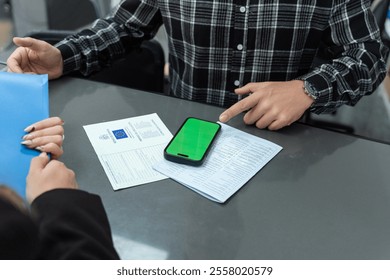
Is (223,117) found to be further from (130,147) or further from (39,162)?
(39,162)

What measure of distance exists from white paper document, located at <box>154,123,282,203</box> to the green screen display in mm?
17

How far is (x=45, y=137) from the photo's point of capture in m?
0.64

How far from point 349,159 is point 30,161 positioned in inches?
21.9

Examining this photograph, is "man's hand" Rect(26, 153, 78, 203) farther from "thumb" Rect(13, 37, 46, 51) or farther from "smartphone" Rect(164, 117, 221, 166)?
"thumb" Rect(13, 37, 46, 51)

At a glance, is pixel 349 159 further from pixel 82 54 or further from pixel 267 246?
pixel 82 54

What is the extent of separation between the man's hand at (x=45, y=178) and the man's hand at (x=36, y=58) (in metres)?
0.34

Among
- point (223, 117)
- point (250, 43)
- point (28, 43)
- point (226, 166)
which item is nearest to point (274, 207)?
point (226, 166)

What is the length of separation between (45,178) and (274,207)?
13.7 inches

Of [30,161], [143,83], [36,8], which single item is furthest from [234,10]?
[36,8]

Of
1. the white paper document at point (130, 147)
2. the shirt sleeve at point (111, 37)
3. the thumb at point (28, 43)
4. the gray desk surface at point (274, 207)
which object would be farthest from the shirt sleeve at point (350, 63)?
the thumb at point (28, 43)

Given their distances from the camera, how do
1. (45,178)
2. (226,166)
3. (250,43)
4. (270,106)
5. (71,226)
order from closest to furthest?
(71,226), (45,178), (226,166), (270,106), (250,43)

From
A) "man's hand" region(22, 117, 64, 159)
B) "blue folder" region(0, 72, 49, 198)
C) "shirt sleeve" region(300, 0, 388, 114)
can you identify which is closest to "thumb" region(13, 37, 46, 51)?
"blue folder" region(0, 72, 49, 198)

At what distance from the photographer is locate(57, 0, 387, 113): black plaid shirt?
0.91 meters

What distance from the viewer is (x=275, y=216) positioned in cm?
62
